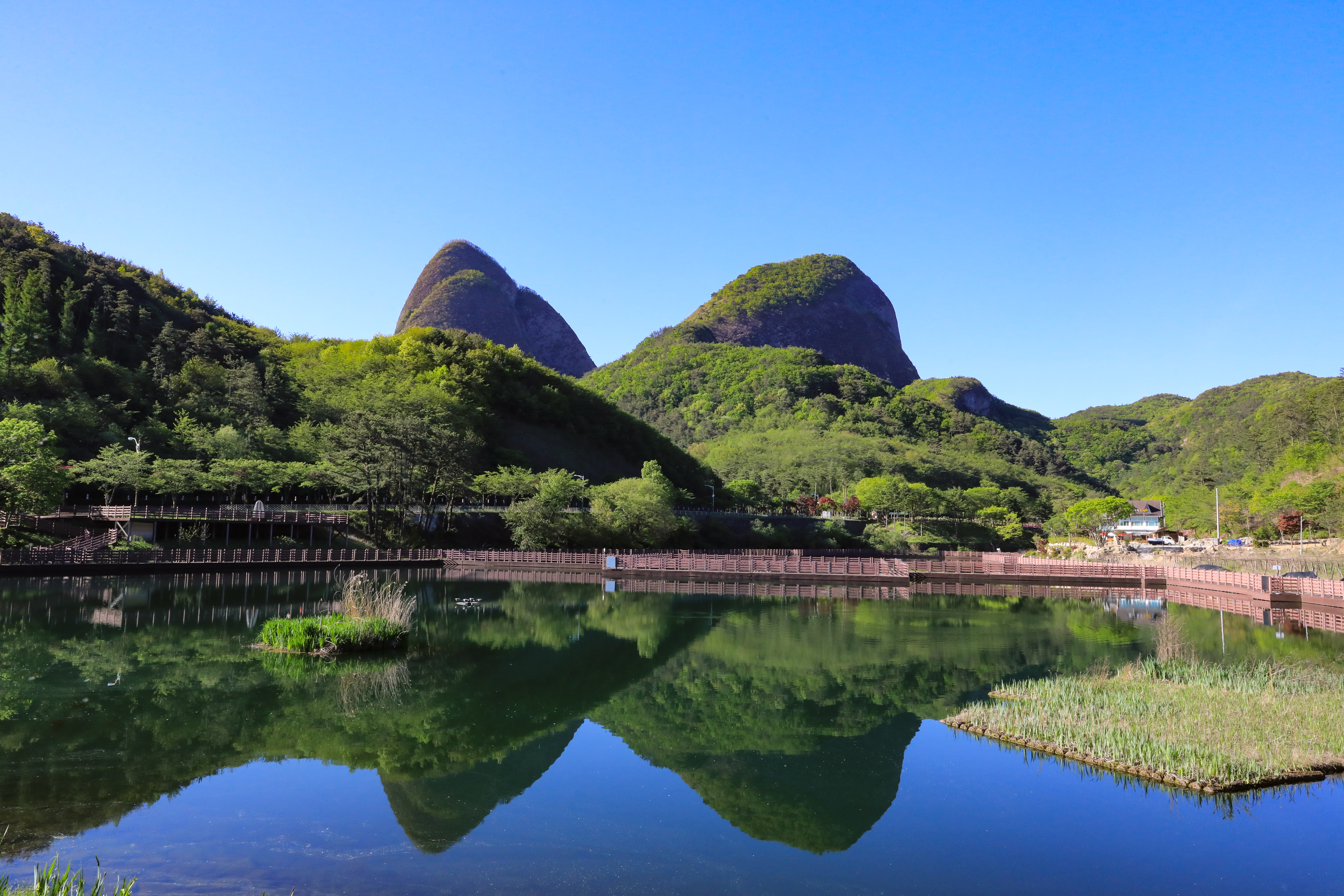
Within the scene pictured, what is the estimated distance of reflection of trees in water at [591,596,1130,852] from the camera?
1015 cm

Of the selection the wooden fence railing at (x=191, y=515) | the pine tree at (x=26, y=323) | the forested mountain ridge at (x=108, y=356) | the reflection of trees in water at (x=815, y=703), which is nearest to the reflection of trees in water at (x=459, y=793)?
the reflection of trees in water at (x=815, y=703)

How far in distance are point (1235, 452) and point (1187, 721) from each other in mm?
110435

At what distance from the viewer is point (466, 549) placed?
173 ft

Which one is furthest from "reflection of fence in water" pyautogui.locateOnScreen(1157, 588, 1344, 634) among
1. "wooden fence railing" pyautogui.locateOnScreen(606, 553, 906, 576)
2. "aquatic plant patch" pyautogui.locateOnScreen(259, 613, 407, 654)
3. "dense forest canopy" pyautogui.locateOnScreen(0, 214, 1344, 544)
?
"dense forest canopy" pyautogui.locateOnScreen(0, 214, 1344, 544)

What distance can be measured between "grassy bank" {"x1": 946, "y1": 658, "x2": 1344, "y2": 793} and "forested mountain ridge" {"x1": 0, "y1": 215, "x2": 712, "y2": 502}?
42.4 metres

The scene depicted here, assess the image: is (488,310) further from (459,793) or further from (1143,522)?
(459,793)

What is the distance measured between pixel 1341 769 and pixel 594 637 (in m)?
16.7

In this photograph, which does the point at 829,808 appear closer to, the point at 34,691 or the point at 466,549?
the point at 34,691

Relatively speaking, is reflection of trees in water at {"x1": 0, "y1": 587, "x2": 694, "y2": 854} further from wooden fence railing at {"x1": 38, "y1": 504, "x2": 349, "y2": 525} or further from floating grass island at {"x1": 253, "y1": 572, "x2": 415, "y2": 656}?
wooden fence railing at {"x1": 38, "y1": 504, "x2": 349, "y2": 525}

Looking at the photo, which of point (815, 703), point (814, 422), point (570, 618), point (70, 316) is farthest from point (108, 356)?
point (814, 422)

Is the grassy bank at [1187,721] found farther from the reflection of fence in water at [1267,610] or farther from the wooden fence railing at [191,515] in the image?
Answer: the wooden fence railing at [191,515]

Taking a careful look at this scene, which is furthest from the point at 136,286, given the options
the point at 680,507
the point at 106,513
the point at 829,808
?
the point at 829,808

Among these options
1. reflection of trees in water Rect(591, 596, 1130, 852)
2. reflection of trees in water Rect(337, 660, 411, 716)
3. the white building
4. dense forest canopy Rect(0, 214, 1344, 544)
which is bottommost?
reflection of trees in water Rect(591, 596, 1130, 852)

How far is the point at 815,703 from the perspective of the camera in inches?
602
